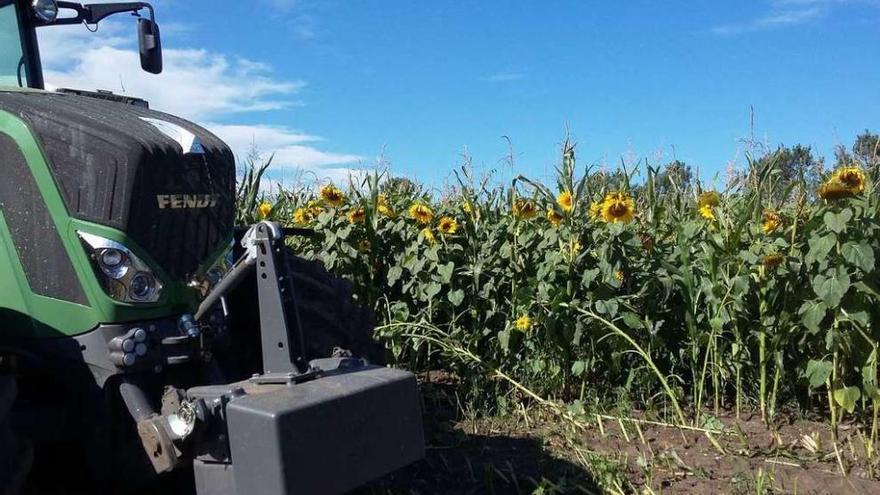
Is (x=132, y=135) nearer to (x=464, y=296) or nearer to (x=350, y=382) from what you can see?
(x=350, y=382)

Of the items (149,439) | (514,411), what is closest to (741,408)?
(514,411)

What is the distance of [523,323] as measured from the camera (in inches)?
169

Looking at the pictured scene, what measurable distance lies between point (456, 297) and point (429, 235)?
0.41 m

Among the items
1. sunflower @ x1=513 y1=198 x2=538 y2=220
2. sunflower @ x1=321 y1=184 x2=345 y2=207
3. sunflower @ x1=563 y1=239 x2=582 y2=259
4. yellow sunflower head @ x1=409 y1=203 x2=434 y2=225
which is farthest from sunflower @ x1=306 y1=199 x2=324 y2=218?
sunflower @ x1=563 y1=239 x2=582 y2=259

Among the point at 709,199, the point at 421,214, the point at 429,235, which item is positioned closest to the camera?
the point at 709,199

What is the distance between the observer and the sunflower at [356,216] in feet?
16.6

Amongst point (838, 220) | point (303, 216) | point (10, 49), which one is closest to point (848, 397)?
point (838, 220)

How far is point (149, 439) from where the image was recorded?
2.31 metres

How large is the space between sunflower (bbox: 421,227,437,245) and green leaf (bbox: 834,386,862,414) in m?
2.23

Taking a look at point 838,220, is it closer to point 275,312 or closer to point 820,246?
point 820,246

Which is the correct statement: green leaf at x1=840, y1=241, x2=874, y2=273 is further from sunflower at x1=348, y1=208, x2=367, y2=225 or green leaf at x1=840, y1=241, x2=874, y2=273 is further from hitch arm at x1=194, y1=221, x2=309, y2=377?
sunflower at x1=348, y1=208, x2=367, y2=225

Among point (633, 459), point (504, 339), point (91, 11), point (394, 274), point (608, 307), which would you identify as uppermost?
point (91, 11)

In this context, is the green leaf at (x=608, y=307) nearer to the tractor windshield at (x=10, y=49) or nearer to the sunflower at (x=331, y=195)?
the sunflower at (x=331, y=195)

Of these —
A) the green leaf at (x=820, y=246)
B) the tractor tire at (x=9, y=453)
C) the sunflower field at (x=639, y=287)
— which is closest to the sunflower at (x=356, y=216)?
the sunflower field at (x=639, y=287)
